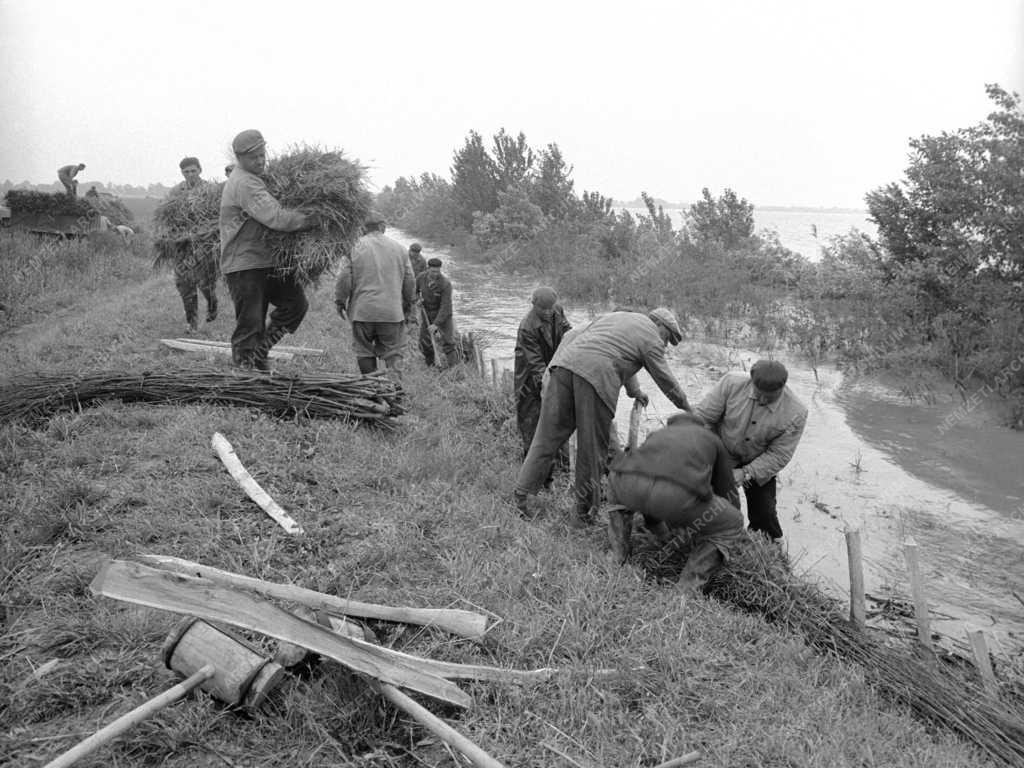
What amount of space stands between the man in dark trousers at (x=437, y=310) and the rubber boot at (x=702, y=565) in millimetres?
5293

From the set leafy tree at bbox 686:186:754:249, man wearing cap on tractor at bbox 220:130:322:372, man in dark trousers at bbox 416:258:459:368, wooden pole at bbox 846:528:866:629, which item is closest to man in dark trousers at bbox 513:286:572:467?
man wearing cap on tractor at bbox 220:130:322:372

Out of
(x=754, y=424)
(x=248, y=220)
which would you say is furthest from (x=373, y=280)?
(x=754, y=424)

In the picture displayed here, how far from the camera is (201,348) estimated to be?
7.92 meters

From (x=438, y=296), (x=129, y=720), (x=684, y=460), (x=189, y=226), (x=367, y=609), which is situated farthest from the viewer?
(x=438, y=296)

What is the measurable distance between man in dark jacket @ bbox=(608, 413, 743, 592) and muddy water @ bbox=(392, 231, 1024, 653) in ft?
4.42

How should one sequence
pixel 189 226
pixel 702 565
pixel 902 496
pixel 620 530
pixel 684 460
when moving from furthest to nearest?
pixel 189 226, pixel 902 496, pixel 620 530, pixel 702 565, pixel 684 460

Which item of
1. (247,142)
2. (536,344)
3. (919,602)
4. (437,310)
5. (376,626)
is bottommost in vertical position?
(919,602)

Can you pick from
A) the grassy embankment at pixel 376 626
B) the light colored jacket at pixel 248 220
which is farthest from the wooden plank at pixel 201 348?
the grassy embankment at pixel 376 626

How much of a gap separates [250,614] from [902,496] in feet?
20.6

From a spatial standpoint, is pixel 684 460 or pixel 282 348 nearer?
pixel 684 460

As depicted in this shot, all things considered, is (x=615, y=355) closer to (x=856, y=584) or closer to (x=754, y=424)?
(x=754, y=424)

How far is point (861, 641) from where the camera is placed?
12.2 ft

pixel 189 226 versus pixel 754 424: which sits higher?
pixel 189 226

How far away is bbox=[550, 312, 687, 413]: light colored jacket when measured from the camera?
4.57m
